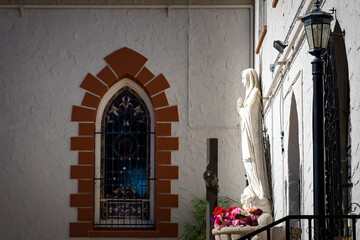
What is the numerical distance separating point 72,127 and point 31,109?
781mm

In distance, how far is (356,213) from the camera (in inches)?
192

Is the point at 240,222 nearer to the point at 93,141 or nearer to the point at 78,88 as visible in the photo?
the point at 93,141

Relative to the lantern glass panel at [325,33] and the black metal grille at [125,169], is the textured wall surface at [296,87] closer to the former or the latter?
the lantern glass panel at [325,33]

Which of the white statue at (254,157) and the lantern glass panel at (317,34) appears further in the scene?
the white statue at (254,157)

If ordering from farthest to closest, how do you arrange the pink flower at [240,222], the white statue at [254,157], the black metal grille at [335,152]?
the white statue at [254,157], the pink flower at [240,222], the black metal grille at [335,152]

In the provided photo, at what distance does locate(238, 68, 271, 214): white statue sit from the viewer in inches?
390

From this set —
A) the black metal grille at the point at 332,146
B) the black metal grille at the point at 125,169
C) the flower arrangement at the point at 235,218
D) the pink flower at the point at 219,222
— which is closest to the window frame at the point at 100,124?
the black metal grille at the point at 125,169

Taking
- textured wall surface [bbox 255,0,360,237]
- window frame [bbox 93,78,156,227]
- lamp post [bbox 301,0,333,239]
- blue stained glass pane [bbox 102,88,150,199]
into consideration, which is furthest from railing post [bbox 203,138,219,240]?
lamp post [bbox 301,0,333,239]

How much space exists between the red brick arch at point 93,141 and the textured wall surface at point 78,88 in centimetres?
11

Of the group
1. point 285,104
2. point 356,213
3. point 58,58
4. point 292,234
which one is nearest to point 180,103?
point 58,58

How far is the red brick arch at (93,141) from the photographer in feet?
39.9

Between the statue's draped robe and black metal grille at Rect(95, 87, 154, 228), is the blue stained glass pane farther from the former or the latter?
the statue's draped robe

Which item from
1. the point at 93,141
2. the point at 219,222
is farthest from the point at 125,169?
the point at 219,222

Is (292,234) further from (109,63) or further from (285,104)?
(109,63)
